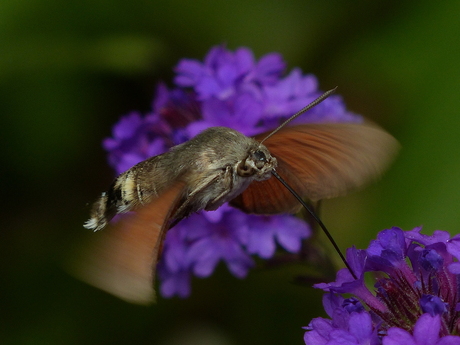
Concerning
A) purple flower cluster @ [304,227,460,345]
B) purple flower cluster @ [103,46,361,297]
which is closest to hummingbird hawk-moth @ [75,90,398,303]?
purple flower cluster @ [103,46,361,297]

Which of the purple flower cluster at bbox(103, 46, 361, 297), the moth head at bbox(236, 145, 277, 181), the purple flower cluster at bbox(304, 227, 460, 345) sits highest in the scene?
the purple flower cluster at bbox(103, 46, 361, 297)

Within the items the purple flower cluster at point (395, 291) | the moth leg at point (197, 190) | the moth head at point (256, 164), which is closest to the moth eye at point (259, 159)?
the moth head at point (256, 164)

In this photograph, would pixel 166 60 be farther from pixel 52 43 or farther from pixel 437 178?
pixel 437 178

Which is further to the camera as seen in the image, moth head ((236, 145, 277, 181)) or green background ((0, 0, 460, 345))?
green background ((0, 0, 460, 345))

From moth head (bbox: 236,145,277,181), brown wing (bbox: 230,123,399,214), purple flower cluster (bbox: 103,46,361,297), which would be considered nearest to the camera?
moth head (bbox: 236,145,277,181)

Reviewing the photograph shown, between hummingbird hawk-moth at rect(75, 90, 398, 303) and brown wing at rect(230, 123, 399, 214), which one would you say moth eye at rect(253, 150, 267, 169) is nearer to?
hummingbird hawk-moth at rect(75, 90, 398, 303)

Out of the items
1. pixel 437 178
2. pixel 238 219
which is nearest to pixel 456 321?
pixel 238 219

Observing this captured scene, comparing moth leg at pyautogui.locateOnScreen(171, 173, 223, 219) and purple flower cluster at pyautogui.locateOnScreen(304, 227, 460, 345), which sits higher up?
moth leg at pyautogui.locateOnScreen(171, 173, 223, 219)
